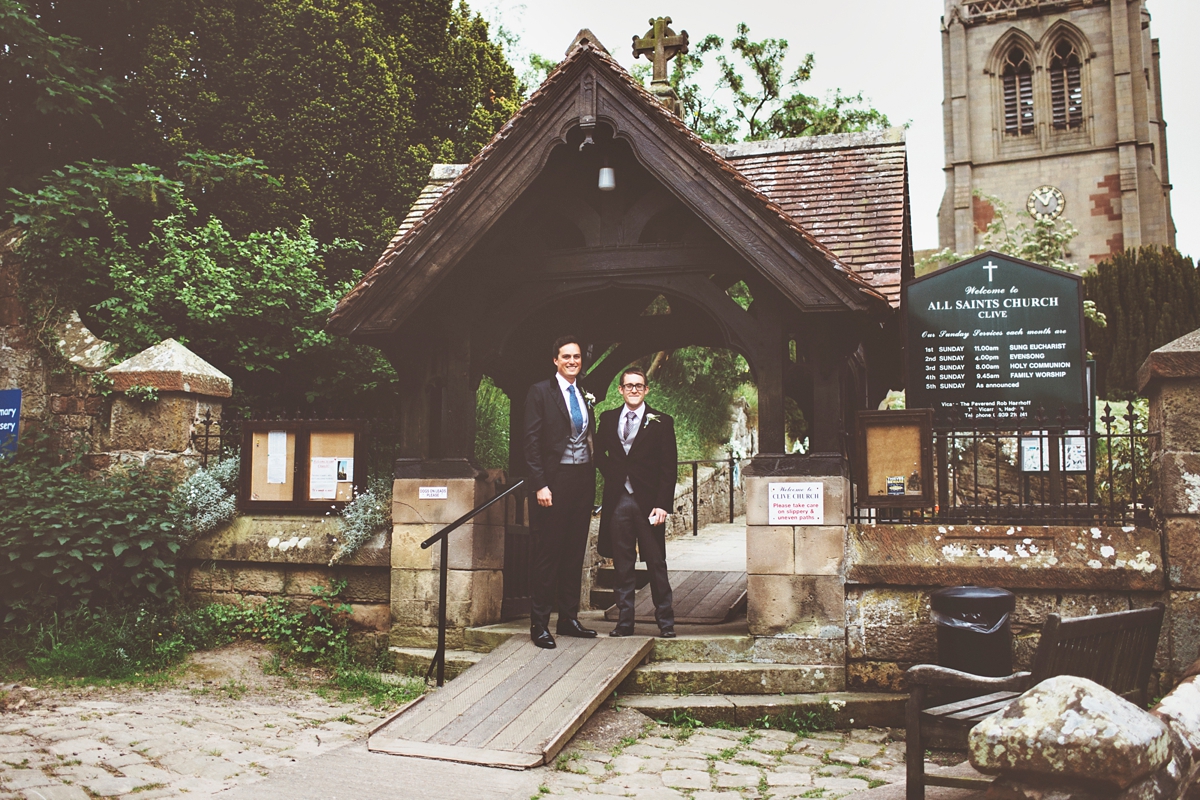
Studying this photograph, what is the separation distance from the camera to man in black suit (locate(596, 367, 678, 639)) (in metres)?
6.80

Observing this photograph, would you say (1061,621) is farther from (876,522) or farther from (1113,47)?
(1113,47)

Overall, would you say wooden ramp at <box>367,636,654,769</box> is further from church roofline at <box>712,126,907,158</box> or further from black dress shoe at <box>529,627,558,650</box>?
church roofline at <box>712,126,907,158</box>

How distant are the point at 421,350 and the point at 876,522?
3.70m

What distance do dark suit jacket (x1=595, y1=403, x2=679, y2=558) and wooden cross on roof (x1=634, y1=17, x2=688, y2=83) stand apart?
4140 millimetres

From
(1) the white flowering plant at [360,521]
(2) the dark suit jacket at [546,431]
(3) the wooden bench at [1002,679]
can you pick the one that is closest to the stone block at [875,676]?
(3) the wooden bench at [1002,679]

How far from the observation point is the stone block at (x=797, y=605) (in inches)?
257

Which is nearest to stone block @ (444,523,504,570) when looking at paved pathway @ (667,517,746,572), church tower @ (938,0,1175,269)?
paved pathway @ (667,517,746,572)

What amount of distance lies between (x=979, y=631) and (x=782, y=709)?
4.22 ft

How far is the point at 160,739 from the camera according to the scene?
5.25 metres

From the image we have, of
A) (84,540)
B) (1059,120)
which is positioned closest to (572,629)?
(84,540)

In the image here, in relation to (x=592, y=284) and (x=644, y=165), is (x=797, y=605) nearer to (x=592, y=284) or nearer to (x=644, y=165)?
(x=592, y=284)

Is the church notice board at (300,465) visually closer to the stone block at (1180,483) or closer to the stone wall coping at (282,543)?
the stone wall coping at (282,543)

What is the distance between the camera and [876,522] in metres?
7.25

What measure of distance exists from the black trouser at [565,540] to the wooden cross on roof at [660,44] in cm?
455
